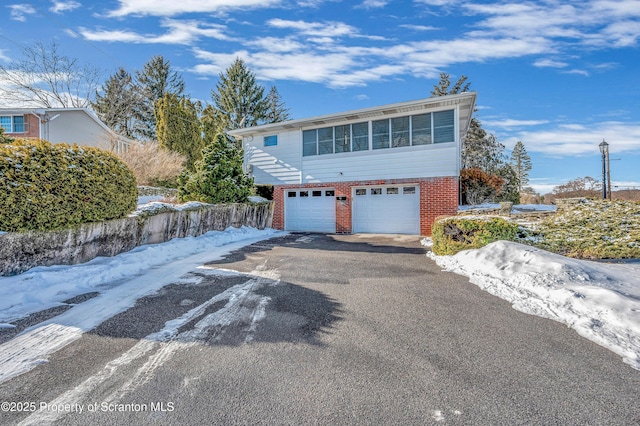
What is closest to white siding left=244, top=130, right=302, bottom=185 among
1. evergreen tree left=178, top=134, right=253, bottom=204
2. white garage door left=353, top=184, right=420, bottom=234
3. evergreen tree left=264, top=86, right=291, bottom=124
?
evergreen tree left=178, top=134, right=253, bottom=204

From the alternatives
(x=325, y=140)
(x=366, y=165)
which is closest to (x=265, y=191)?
(x=325, y=140)

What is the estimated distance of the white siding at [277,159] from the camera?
13.3m

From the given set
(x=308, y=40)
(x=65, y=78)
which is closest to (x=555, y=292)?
(x=308, y=40)

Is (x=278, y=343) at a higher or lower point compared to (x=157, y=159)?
lower

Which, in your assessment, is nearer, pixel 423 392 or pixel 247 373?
pixel 423 392

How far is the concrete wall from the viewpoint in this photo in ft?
14.9

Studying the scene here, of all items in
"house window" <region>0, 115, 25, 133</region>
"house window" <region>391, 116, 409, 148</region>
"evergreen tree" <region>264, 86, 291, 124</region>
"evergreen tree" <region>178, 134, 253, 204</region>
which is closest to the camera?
"evergreen tree" <region>178, 134, 253, 204</region>

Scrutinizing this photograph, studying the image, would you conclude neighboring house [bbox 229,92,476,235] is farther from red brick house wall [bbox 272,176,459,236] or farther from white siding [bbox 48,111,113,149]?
white siding [bbox 48,111,113,149]

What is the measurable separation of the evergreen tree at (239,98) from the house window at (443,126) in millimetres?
20456

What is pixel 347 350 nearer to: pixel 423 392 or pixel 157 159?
pixel 423 392

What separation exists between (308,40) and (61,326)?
31.9ft

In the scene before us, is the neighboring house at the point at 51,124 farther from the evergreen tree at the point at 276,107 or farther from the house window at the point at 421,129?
the house window at the point at 421,129

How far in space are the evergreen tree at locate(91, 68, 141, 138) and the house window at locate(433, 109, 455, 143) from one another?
27.5 metres

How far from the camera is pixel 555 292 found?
396 cm
